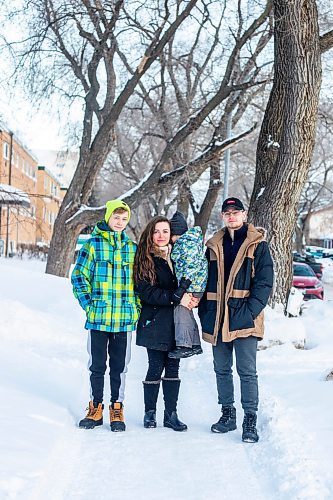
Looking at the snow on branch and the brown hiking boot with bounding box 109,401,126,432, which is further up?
the snow on branch

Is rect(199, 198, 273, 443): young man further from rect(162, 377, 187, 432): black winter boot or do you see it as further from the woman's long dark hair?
the woman's long dark hair

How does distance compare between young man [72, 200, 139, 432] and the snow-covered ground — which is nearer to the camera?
the snow-covered ground

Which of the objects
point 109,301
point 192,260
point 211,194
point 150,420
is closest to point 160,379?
point 150,420

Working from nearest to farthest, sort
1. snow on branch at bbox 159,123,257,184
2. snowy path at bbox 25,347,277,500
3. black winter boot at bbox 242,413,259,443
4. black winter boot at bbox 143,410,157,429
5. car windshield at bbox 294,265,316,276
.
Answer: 1. snowy path at bbox 25,347,277,500
2. black winter boot at bbox 242,413,259,443
3. black winter boot at bbox 143,410,157,429
4. snow on branch at bbox 159,123,257,184
5. car windshield at bbox 294,265,316,276

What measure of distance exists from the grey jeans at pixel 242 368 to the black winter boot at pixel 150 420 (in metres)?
0.63

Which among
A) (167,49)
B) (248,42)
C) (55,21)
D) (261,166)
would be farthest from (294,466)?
(167,49)

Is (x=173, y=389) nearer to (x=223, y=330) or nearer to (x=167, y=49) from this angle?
(x=223, y=330)

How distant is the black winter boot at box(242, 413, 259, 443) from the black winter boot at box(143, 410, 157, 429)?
85 cm

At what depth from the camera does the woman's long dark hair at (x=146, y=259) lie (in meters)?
5.57

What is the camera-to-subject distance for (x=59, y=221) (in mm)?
17453

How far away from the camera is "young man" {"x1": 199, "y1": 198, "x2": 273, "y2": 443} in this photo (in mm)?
5340

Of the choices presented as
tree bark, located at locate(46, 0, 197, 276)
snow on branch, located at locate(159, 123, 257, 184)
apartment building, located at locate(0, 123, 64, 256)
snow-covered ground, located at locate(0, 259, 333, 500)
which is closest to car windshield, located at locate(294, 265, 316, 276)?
snow on branch, located at locate(159, 123, 257, 184)

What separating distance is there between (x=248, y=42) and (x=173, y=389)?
1522 cm

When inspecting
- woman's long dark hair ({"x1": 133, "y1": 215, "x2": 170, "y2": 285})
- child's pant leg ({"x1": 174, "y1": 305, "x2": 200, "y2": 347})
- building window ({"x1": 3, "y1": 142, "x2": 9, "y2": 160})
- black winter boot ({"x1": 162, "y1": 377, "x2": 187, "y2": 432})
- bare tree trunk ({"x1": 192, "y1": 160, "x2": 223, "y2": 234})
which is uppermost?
building window ({"x1": 3, "y1": 142, "x2": 9, "y2": 160})
